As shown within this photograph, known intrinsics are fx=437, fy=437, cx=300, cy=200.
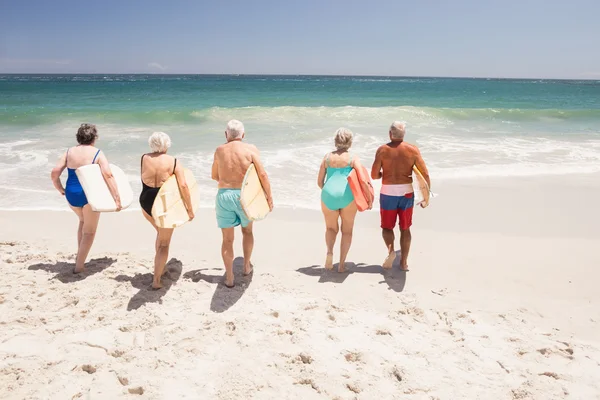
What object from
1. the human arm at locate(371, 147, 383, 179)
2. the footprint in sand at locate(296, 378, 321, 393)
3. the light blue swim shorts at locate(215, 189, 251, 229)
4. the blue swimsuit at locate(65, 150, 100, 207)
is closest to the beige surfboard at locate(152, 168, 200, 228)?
the light blue swim shorts at locate(215, 189, 251, 229)

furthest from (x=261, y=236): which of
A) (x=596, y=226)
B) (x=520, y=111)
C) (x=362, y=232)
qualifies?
(x=520, y=111)

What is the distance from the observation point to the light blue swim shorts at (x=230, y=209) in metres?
4.09

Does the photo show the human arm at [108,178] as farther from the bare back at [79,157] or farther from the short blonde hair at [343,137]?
the short blonde hair at [343,137]

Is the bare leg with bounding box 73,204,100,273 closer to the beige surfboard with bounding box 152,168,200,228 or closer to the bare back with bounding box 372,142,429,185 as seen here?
the beige surfboard with bounding box 152,168,200,228

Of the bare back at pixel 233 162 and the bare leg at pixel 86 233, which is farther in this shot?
the bare leg at pixel 86 233

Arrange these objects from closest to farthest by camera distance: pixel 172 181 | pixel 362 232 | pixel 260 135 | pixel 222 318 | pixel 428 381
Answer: pixel 428 381 → pixel 222 318 → pixel 172 181 → pixel 362 232 → pixel 260 135

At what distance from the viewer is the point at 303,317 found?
3.71 m

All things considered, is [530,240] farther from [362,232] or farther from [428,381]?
[428,381]

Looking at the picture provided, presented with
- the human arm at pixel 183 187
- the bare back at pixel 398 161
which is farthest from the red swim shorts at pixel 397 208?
the human arm at pixel 183 187

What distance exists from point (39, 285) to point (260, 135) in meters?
11.2

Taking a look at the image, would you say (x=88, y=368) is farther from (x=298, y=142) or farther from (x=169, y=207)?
(x=298, y=142)

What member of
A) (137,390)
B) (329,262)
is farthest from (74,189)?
(329,262)

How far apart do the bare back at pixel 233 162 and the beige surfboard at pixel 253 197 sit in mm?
97

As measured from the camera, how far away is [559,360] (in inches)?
126
